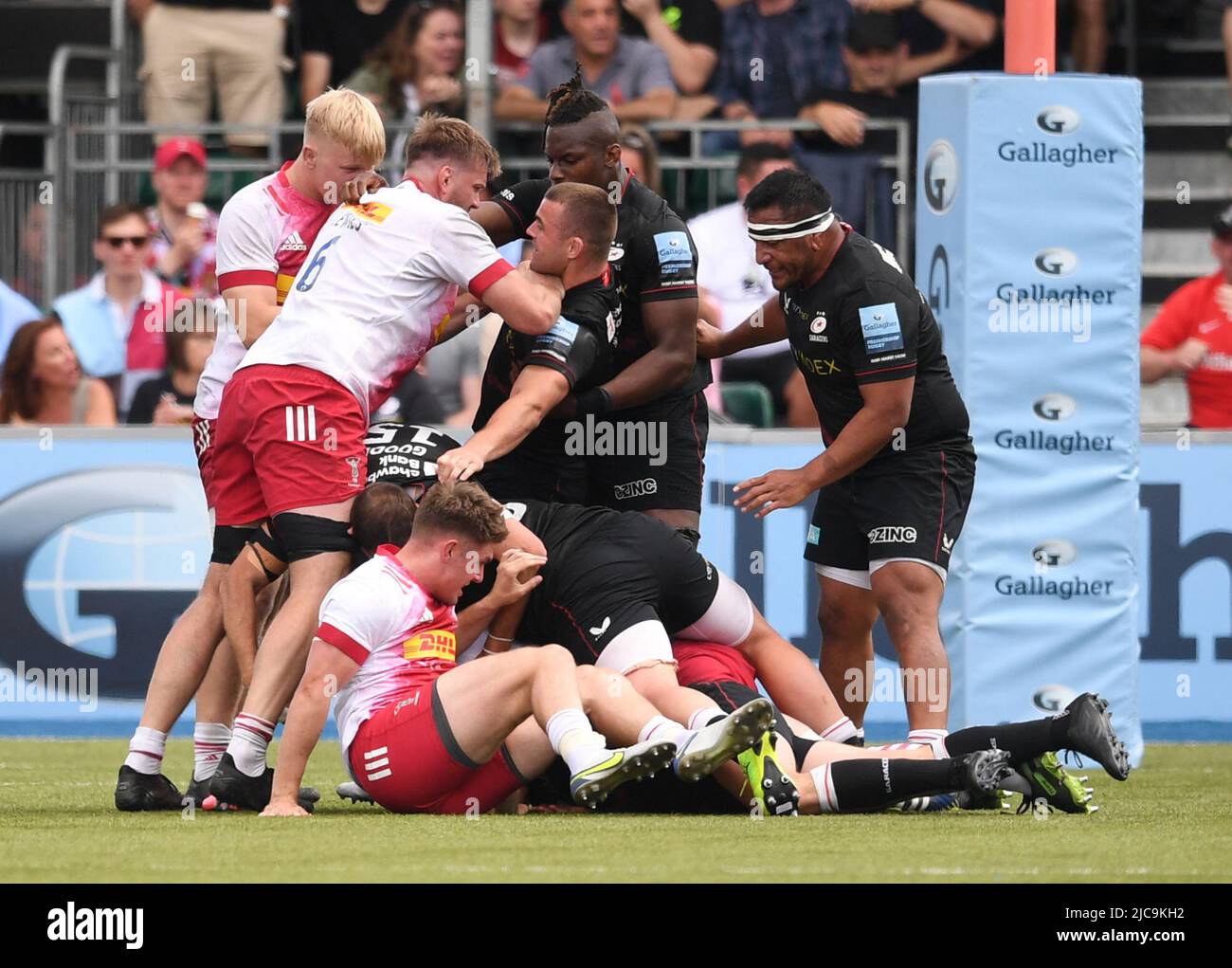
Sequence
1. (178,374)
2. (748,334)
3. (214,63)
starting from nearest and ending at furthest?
(748,334) → (178,374) → (214,63)

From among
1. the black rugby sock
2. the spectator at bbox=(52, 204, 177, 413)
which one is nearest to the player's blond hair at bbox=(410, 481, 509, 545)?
the black rugby sock

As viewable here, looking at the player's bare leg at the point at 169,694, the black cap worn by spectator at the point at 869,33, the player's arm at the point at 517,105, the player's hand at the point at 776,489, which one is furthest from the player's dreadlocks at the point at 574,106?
the black cap worn by spectator at the point at 869,33

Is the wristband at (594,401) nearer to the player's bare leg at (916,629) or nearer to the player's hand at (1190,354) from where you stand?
the player's bare leg at (916,629)

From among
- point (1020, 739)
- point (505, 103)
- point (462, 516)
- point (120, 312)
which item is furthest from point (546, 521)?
point (505, 103)

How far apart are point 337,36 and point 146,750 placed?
7.17 metres

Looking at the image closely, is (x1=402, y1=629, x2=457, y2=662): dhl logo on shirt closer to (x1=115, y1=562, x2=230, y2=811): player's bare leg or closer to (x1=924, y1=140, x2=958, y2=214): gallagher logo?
(x1=115, y1=562, x2=230, y2=811): player's bare leg

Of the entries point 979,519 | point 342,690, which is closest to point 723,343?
point 979,519

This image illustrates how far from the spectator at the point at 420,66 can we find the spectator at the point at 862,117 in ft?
6.92

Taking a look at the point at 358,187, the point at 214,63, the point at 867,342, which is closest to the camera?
the point at 358,187

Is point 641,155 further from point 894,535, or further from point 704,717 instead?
point 704,717

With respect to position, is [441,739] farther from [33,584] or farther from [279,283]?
[33,584]

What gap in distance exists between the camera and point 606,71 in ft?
40.8

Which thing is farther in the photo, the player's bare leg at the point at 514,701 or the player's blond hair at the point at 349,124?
the player's blond hair at the point at 349,124

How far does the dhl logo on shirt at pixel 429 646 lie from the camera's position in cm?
638
